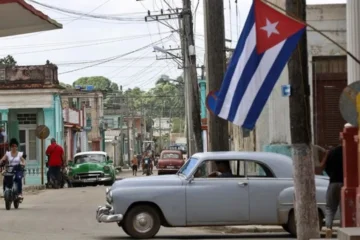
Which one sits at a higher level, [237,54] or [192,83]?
[192,83]

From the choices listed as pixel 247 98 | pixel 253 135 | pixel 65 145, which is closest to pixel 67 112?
pixel 65 145

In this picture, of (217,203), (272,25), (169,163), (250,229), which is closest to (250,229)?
(250,229)

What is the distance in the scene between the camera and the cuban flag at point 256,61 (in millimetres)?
11227

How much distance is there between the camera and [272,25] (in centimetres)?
1121

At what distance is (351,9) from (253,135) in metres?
13.1

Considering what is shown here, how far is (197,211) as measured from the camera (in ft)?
53.7

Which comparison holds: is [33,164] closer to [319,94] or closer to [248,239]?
[319,94]

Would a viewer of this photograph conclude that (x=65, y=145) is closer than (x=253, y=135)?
No

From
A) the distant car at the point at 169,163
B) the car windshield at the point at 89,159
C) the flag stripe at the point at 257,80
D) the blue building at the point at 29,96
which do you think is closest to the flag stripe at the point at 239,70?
the flag stripe at the point at 257,80

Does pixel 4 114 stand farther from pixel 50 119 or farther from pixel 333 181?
pixel 333 181

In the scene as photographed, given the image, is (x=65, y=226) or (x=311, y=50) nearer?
(x=65, y=226)

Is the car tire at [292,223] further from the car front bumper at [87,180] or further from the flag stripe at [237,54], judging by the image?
the car front bumper at [87,180]

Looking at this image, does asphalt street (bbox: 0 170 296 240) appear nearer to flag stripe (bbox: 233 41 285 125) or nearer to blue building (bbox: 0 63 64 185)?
flag stripe (bbox: 233 41 285 125)

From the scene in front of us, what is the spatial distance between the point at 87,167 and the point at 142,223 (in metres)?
23.2
